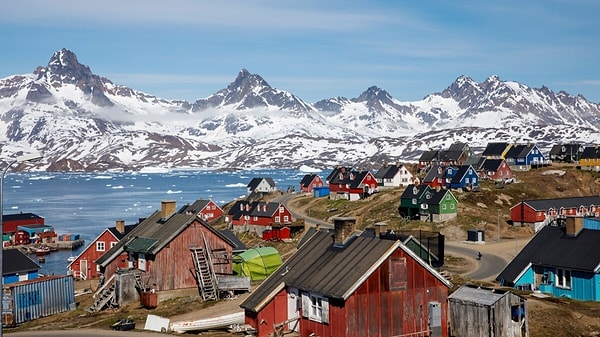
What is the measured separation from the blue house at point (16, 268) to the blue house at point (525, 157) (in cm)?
10101

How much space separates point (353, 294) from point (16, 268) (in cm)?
3853

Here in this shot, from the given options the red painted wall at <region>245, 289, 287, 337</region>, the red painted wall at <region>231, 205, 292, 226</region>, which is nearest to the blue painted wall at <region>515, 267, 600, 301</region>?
the red painted wall at <region>245, 289, 287, 337</region>

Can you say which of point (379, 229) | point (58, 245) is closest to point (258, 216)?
point (58, 245)

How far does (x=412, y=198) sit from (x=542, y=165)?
52.1 metres

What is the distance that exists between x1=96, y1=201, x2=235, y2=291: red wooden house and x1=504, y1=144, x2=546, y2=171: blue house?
99260mm

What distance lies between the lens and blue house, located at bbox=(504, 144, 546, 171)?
5453 inches

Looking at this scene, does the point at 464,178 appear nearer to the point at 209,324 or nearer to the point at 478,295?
the point at 478,295

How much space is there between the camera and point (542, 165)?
138m

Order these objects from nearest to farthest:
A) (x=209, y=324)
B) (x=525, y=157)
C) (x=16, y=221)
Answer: (x=209, y=324), (x=16, y=221), (x=525, y=157)

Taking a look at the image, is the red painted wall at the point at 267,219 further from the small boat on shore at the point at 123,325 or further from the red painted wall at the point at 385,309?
the red painted wall at the point at 385,309

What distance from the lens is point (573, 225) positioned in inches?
1818

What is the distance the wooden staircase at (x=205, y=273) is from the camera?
48.3 m

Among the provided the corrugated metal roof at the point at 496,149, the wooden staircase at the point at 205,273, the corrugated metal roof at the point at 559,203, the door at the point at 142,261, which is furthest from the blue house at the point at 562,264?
the corrugated metal roof at the point at 496,149

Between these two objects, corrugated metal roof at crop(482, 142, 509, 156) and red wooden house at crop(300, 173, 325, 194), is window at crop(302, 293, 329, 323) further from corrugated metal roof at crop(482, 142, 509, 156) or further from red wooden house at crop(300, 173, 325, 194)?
corrugated metal roof at crop(482, 142, 509, 156)
